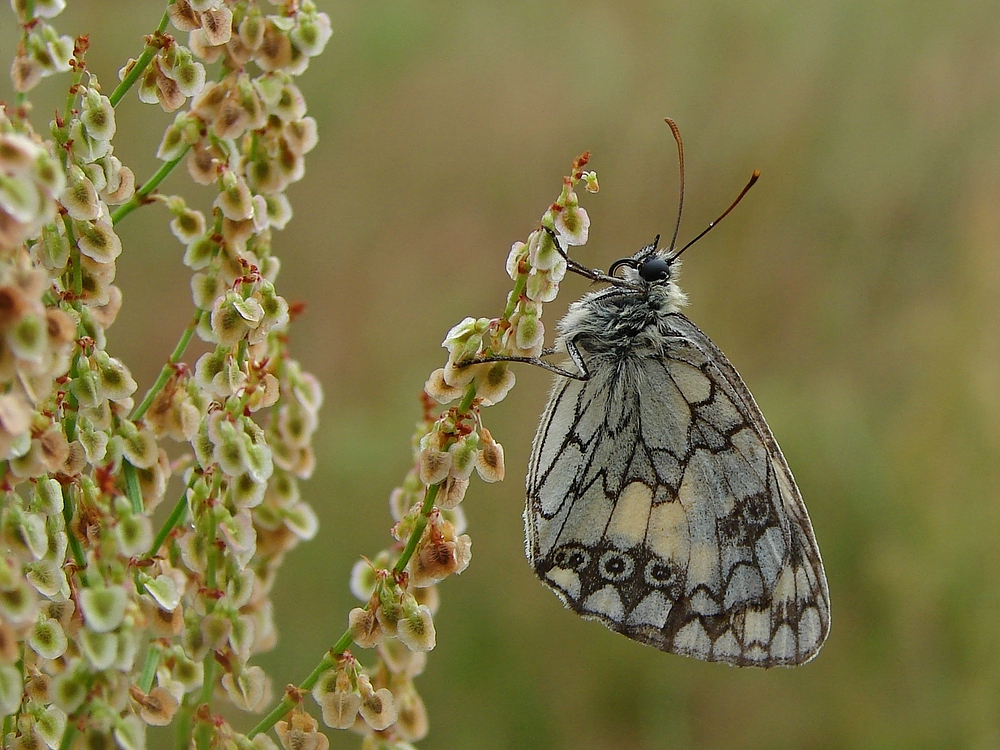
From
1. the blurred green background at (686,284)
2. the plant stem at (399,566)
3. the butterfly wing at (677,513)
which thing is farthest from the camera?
the blurred green background at (686,284)

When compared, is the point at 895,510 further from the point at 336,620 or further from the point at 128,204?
the point at 128,204

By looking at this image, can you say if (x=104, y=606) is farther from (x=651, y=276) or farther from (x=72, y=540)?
(x=651, y=276)

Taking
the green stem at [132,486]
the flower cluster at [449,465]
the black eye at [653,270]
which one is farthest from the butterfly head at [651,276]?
the green stem at [132,486]

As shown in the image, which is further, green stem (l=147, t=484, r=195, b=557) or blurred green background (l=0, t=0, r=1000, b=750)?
blurred green background (l=0, t=0, r=1000, b=750)

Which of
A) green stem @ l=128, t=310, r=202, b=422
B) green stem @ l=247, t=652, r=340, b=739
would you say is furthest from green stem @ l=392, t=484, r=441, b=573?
green stem @ l=128, t=310, r=202, b=422

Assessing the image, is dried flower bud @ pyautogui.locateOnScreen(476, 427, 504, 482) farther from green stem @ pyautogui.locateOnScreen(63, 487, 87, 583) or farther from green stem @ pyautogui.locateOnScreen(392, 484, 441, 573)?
green stem @ pyautogui.locateOnScreen(63, 487, 87, 583)

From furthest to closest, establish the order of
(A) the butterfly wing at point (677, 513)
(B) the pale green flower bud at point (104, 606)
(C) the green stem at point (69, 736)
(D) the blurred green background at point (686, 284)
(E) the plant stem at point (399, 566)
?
1. (D) the blurred green background at point (686, 284)
2. (A) the butterfly wing at point (677, 513)
3. (E) the plant stem at point (399, 566)
4. (C) the green stem at point (69, 736)
5. (B) the pale green flower bud at point (104, 606)

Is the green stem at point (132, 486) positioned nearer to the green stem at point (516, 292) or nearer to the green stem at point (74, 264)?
the green stem at point (74, 264)
